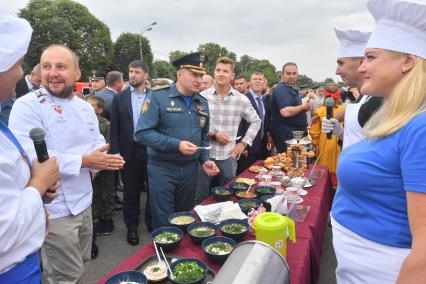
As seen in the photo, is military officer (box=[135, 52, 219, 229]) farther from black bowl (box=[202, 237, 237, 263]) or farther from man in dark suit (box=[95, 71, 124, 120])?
man in dark suit (box=[95, 71, 124, 120])

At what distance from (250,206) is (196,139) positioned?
3.22ft

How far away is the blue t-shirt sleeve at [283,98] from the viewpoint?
4.78 metres

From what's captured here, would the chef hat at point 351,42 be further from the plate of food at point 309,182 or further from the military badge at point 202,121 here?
the military badge at point 202,121

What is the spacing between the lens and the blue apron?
1227 mm

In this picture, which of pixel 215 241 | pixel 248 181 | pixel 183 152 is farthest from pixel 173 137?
pixel 215 241

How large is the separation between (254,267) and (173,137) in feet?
6.05

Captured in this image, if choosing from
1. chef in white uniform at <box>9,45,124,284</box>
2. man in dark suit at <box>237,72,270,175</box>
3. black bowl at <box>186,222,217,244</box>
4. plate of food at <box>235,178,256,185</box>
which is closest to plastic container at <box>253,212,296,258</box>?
black bowl at <box>186,222,217,244</box>

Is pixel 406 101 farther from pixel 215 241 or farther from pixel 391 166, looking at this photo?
pixel 215 241

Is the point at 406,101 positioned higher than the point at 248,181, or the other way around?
the point at 406,101

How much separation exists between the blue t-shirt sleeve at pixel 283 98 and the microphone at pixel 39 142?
3.96m

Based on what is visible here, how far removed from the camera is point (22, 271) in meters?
1.28

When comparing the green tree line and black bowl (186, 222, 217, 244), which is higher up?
the green tree line

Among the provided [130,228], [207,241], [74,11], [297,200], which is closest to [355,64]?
[297,200]

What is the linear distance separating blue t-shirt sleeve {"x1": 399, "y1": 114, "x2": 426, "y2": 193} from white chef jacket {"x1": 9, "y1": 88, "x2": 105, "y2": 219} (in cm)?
183
